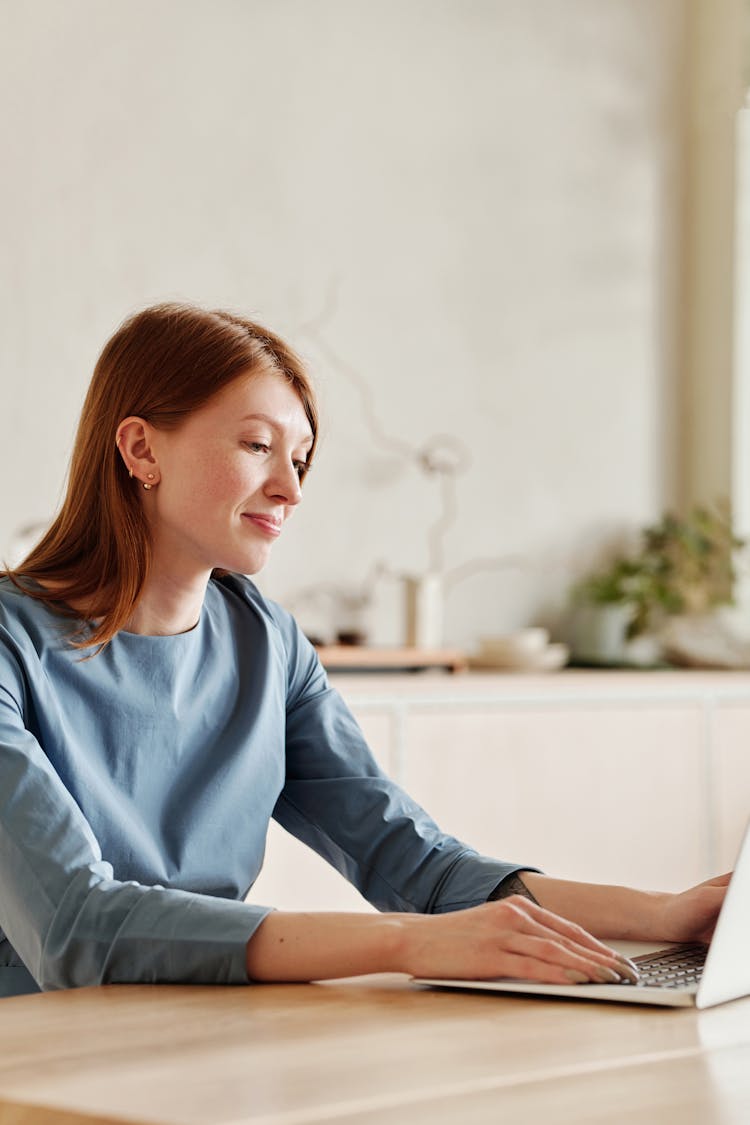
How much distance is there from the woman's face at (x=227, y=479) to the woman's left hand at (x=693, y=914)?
561 mm

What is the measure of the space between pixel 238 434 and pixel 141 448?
11 centimetres

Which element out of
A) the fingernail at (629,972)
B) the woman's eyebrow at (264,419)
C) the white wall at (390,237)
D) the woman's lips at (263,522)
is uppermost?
the white wall at (390,237)

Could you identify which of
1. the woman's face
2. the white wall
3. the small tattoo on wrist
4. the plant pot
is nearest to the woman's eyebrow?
the woman's face

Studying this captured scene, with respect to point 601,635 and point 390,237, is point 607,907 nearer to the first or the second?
point 601,635

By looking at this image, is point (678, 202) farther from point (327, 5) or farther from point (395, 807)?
point (395, 807)

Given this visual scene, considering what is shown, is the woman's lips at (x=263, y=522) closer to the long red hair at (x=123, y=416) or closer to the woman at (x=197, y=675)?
the woman at (x=197, y=675)

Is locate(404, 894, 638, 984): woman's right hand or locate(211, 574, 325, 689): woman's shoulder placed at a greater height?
locate(211, 574, 325, 689): woman's shoulder

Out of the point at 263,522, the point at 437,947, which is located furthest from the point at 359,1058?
→ the point at 263,522

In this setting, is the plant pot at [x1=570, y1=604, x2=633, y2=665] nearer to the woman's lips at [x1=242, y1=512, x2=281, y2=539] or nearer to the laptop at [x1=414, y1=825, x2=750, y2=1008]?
the woman's lips at [x1=242, y1=512, x2=281, y2=539]

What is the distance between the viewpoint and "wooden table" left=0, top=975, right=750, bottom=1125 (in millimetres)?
872

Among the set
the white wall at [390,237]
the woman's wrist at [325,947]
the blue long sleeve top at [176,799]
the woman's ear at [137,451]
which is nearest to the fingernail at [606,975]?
the woman's wrist at [325,947]

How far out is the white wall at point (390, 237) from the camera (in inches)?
A: 139

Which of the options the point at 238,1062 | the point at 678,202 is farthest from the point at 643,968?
the point at 678,202

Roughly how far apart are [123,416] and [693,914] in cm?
79
